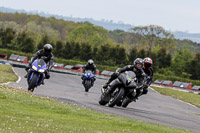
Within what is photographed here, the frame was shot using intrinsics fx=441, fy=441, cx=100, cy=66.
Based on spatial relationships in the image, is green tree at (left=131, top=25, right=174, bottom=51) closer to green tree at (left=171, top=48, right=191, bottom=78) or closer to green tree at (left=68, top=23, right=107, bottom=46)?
green tree at (left=68, top=23, right=107, bottom=46)

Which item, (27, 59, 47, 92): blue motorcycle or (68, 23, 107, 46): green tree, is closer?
(27, 59, 47, 92): blue motorcycle

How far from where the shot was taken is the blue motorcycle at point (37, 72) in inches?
665

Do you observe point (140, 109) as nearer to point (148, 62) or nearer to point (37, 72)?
point (148, 62)

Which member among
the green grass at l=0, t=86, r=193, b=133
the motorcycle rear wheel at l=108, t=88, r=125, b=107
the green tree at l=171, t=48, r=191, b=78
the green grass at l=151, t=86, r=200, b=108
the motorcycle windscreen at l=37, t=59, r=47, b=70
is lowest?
the green tree at l=171, t=48, r=191, b=78

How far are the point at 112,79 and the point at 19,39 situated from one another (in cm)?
6841

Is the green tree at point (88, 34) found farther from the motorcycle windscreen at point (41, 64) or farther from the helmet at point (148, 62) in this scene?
the motorcycle windscreen at point (41, 64)

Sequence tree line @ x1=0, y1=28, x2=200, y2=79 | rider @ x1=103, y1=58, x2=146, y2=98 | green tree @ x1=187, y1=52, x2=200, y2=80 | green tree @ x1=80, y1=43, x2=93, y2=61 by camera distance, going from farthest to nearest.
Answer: green tree @ x1=80, y1=43, x2=93, y2=61, tree line @ x1=0, y1=28, x2=200, y2=79, green tree @ x1=187, y1=52, x2=200, y2=80, rider @ x1=103, y1=58, x2=146, y2=98

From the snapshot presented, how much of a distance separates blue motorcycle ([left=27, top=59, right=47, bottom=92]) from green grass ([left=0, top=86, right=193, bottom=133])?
3.33 meters

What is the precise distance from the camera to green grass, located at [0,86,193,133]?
28.8ft

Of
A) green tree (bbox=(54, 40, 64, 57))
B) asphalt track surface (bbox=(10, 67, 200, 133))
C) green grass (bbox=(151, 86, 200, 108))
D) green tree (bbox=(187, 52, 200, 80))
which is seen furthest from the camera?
green tree (bbox=(54, 40, 64, 57))

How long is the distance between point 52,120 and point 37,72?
7196mm

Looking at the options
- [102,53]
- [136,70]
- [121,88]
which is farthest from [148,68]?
[102,53]

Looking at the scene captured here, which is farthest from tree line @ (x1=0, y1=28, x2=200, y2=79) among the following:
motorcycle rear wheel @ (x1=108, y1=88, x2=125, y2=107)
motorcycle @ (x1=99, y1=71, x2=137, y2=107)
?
motorcycle rear wheel @ (x1=108, y1=88, x2=125, y2=107)

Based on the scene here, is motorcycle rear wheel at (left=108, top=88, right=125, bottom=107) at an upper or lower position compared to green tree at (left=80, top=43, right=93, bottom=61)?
upper
